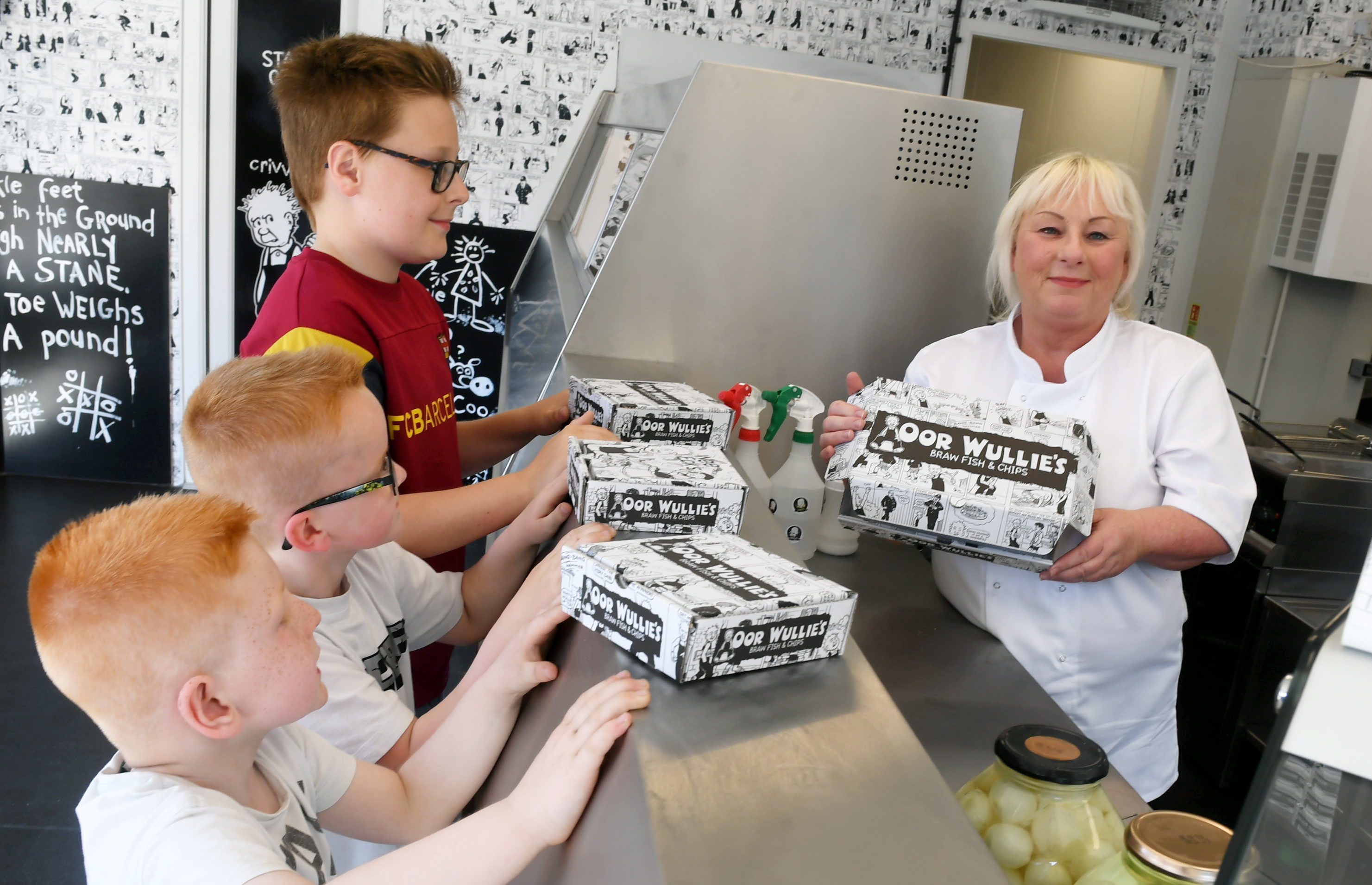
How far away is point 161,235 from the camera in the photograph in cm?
419

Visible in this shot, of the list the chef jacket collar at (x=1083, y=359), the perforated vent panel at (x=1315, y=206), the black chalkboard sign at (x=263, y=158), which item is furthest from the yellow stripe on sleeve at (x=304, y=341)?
the perforated vent panel at (x=1315, y=206)

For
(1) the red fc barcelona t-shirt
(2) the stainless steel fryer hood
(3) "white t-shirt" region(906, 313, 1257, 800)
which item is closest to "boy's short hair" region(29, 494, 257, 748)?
(1) the red fc barcelona t-shirt

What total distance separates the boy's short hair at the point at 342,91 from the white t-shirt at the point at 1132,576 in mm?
1141

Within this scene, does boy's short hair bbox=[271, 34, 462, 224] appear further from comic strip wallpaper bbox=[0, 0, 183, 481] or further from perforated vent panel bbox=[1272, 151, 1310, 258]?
perforated vent panel bbox=[1272, 151, 1310, 258]

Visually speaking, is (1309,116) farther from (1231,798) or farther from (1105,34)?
(1231,798)

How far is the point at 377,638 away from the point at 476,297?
326 centimetres

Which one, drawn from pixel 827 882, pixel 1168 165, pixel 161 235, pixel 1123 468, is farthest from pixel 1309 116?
pixel 161 235

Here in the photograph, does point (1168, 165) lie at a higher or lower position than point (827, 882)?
higher

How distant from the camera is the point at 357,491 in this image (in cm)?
112

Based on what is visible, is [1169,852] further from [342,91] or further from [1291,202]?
[1291,202]

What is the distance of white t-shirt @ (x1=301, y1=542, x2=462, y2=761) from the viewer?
1.13 meters

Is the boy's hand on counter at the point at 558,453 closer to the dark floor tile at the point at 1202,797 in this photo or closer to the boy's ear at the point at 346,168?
the boy's ear at the point at 346,168

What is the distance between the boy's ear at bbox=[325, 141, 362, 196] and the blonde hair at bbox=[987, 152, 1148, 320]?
121 centimetres

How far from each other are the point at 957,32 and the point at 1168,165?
121cm
